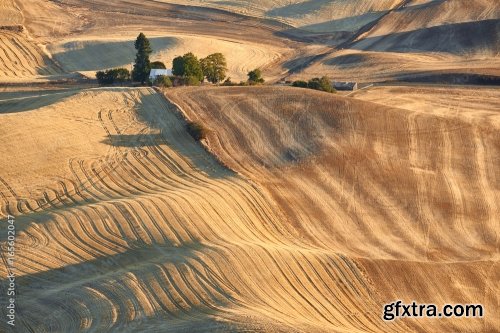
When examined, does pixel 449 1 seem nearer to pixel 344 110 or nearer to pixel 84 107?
pixel 344 110

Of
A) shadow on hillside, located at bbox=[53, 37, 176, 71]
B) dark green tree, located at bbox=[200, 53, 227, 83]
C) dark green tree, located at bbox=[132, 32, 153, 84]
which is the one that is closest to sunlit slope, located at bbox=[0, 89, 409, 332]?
dark green tree, located at bbox=[132, 32, 153, 84]

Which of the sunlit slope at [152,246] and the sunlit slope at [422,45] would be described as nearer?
the sunlit slope at [152,246]

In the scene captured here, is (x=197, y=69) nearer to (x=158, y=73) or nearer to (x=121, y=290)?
Answer: (x=158, y=73)

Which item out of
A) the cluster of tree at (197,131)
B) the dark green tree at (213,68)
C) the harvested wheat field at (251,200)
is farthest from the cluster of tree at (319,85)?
the cluster of tree at (197,131)

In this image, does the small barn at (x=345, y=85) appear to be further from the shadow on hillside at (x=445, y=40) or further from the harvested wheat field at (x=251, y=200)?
the shadow on hillside at (x=445, y=40)

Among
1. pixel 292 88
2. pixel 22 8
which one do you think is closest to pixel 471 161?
pixel 292 88
